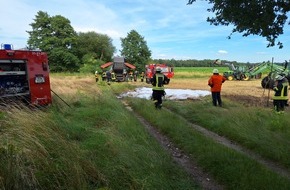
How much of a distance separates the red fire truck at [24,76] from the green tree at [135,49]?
177ft

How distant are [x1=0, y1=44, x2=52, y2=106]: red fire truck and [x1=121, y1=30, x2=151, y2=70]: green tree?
177 feet

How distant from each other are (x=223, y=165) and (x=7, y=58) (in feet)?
21.4

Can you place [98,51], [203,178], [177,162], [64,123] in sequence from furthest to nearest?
[98,51]
[64,123]
[177,162]
[203,178]

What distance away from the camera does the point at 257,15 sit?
5.46 metres

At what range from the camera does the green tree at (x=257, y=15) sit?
527 cm

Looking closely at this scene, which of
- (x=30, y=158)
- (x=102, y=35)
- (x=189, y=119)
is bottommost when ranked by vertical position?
(x=189, y=119)

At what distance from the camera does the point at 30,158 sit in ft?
12.7

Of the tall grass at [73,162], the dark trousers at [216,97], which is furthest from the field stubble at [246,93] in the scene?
the tall grass at [73,162]

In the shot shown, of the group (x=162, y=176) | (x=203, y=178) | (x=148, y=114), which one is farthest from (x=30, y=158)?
(x=148, y=114)

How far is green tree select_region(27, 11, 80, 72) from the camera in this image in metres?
61.1

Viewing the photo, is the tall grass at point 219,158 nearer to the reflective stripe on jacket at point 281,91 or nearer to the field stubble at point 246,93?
the reflective stripe on jacket at point 281,91

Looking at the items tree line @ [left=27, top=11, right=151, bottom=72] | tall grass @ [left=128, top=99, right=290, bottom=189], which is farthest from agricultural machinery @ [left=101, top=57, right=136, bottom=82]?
tall grass @ [left=128, top=99, right=290, bottom=189]

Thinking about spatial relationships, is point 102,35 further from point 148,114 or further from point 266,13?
point 266,13

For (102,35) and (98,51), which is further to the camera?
(102,35)
